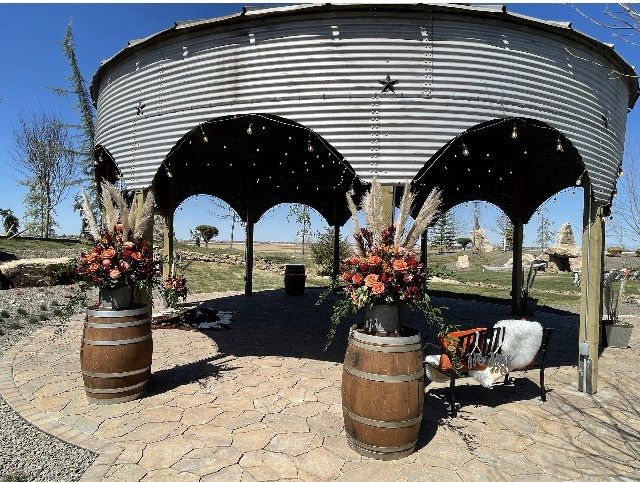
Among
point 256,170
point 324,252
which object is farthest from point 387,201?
point 324,252

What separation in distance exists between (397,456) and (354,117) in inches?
150

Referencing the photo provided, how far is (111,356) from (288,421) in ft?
7.48

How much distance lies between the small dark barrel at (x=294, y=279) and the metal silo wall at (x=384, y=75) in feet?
27.8

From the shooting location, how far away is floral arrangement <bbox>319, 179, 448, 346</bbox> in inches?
146

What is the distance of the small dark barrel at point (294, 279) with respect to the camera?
530 inches

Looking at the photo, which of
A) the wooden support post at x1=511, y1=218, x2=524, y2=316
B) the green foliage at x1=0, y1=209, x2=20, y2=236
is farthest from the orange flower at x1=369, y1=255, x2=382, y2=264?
the green foliage at x1=0, y1=209, x2=20, y2=236

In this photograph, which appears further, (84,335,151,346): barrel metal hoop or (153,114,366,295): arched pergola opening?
(153,114,366,295): arched pergola opening

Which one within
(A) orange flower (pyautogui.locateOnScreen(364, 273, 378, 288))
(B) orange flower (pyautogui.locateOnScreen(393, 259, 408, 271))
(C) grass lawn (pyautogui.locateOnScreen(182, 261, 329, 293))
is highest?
(B) orange flower (pyautogui.locateOnScreen(393, 259, 408, 271))

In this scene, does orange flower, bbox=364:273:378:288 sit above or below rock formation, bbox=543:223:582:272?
above

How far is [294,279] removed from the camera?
13.4 m

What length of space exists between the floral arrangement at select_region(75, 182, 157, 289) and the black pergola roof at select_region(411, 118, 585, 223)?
368 cm

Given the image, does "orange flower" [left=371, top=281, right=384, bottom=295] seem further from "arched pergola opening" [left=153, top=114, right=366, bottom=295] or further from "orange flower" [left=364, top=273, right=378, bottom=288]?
"arched pergola opening" [left=153, top=114, right=366, bottom=295]

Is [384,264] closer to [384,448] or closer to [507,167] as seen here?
[384,448]

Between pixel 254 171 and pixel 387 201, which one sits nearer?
pixel 387 201
